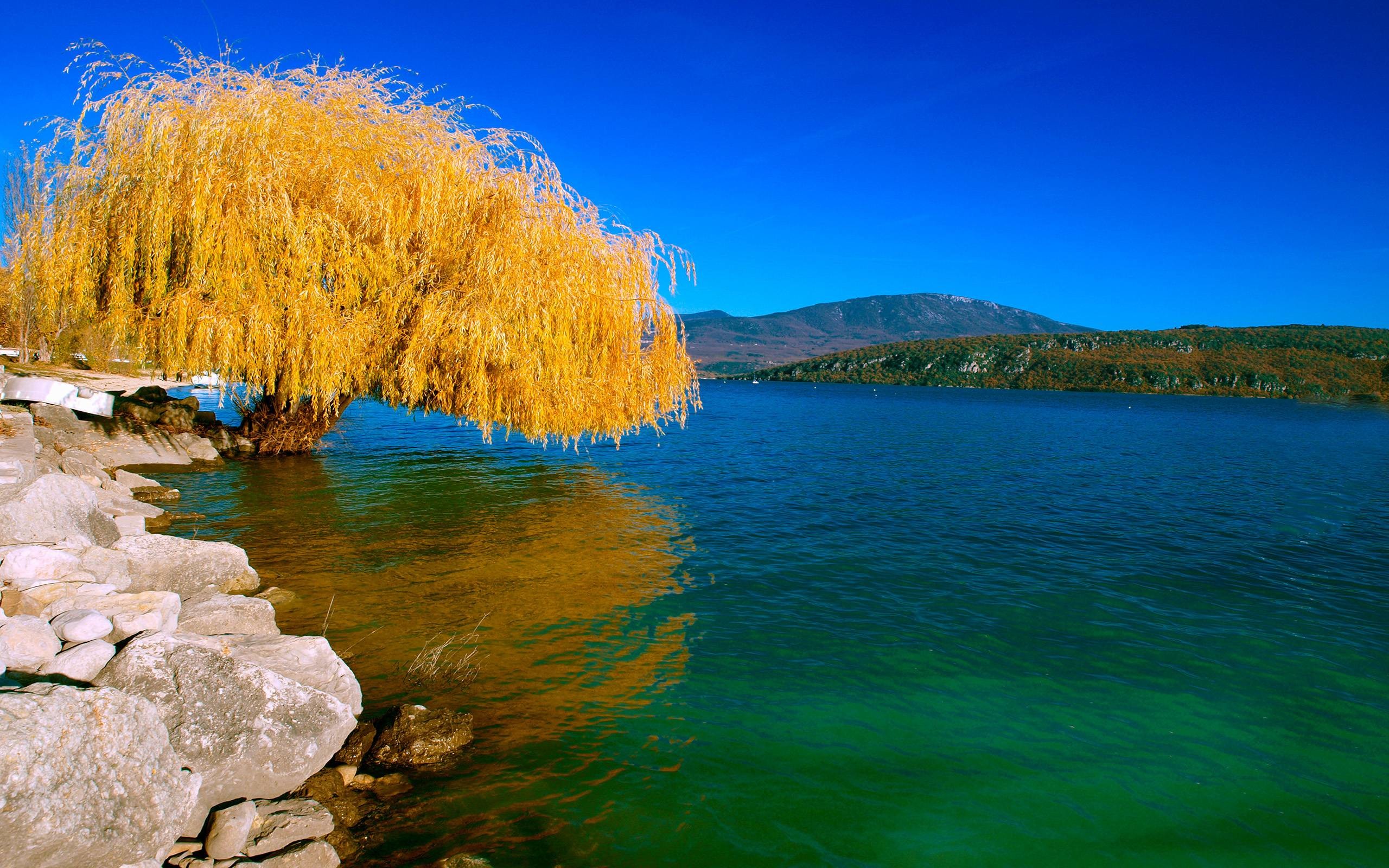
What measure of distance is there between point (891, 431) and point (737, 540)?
36.1m

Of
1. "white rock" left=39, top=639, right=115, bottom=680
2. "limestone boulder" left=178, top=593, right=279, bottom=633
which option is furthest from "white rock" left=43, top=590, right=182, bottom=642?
"white rock" left=39, top=639, right=115, bottom=680

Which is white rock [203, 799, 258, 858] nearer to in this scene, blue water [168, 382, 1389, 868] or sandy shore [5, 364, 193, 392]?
blue water [168, 382, 1389, 868]

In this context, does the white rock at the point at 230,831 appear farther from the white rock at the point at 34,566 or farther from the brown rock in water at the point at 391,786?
the white rock at the point at 34,566

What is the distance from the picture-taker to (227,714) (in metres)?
5.65

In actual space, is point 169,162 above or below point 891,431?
above

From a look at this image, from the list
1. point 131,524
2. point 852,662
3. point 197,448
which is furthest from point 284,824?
point 197,448

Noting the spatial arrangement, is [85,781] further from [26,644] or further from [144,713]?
[26,644]

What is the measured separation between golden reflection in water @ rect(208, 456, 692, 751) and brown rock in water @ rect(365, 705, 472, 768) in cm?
33

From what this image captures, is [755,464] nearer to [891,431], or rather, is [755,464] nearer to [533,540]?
[533,540]

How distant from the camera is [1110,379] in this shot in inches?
6314

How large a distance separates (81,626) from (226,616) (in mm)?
1633

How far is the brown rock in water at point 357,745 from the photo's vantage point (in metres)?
6.24

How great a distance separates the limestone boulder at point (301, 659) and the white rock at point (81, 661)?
1.76 feet

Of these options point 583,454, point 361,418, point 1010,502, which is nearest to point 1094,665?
point 1010,502
